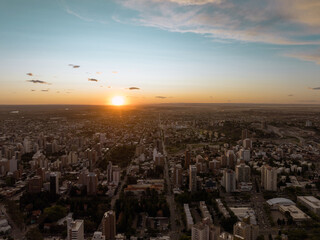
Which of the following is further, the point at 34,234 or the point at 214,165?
the point at 214,165

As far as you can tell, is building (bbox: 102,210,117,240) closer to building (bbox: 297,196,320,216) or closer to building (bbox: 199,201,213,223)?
building (bbox: 199,201,213,223)

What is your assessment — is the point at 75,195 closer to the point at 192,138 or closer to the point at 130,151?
the point at 130,151

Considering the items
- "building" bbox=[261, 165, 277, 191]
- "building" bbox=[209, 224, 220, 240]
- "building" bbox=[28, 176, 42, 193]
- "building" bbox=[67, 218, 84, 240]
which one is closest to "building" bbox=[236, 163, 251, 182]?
"building" bbox=[261, 165, 277, 191]

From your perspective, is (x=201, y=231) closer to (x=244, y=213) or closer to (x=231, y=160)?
(x=244, y=213)

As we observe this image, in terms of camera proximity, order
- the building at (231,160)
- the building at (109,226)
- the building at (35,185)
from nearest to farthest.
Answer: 1. the building at (109,226)
2. the building at (35,185)
3. the building at (231,160)

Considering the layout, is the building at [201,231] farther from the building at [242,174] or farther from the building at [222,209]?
the building at [242,174]

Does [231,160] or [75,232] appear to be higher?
[75,232]

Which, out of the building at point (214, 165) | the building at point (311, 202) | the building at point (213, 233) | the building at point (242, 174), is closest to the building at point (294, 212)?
the building at point (311, 202)

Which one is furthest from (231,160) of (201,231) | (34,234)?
(34,234)

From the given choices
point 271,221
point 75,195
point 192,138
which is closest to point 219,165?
point 271,221
